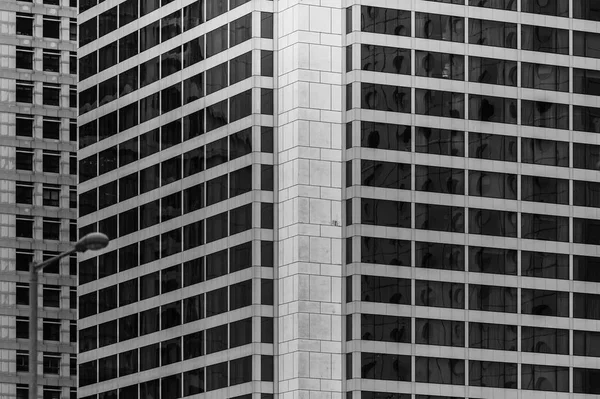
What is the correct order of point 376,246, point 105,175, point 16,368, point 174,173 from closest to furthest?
point 376,246 < point 174,173 < point 105,175 < point 16,368

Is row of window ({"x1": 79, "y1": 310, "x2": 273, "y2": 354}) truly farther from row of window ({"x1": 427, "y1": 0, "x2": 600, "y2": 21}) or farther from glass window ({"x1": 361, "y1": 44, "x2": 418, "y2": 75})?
row of window ({"x1": 427, "y1": 0, "x2": 600, "y2": 21})

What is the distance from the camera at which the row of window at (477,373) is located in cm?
11175

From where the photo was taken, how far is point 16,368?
150 meters

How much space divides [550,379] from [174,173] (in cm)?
2904

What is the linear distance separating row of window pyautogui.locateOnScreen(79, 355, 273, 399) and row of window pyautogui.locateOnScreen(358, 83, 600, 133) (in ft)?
58.5

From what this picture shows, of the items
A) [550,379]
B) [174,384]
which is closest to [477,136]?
[550,379]

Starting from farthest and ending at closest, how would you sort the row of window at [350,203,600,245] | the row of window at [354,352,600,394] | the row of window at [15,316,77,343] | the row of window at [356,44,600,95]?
1. the row of window at [15,316,77,343]
2. the row of window at [356,44,600,95]
3. the row of window at [350,203,600,245]
4. the row of window at [354,352,600,394]

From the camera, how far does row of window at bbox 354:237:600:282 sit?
11331 centimetres

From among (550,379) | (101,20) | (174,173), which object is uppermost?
(101,20)

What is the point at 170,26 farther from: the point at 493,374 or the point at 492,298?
the point at 493,374

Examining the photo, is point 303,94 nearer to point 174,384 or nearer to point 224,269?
point 224,269

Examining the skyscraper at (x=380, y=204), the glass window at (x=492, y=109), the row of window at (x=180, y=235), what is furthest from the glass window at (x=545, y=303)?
the row of window at (x=180, y=235)

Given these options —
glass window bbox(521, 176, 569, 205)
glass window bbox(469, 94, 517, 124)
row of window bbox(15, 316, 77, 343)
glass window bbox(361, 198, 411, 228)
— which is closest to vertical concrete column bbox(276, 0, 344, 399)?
glass window bbox(361, 198, 411, 228)

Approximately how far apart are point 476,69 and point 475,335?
57.4 feet
